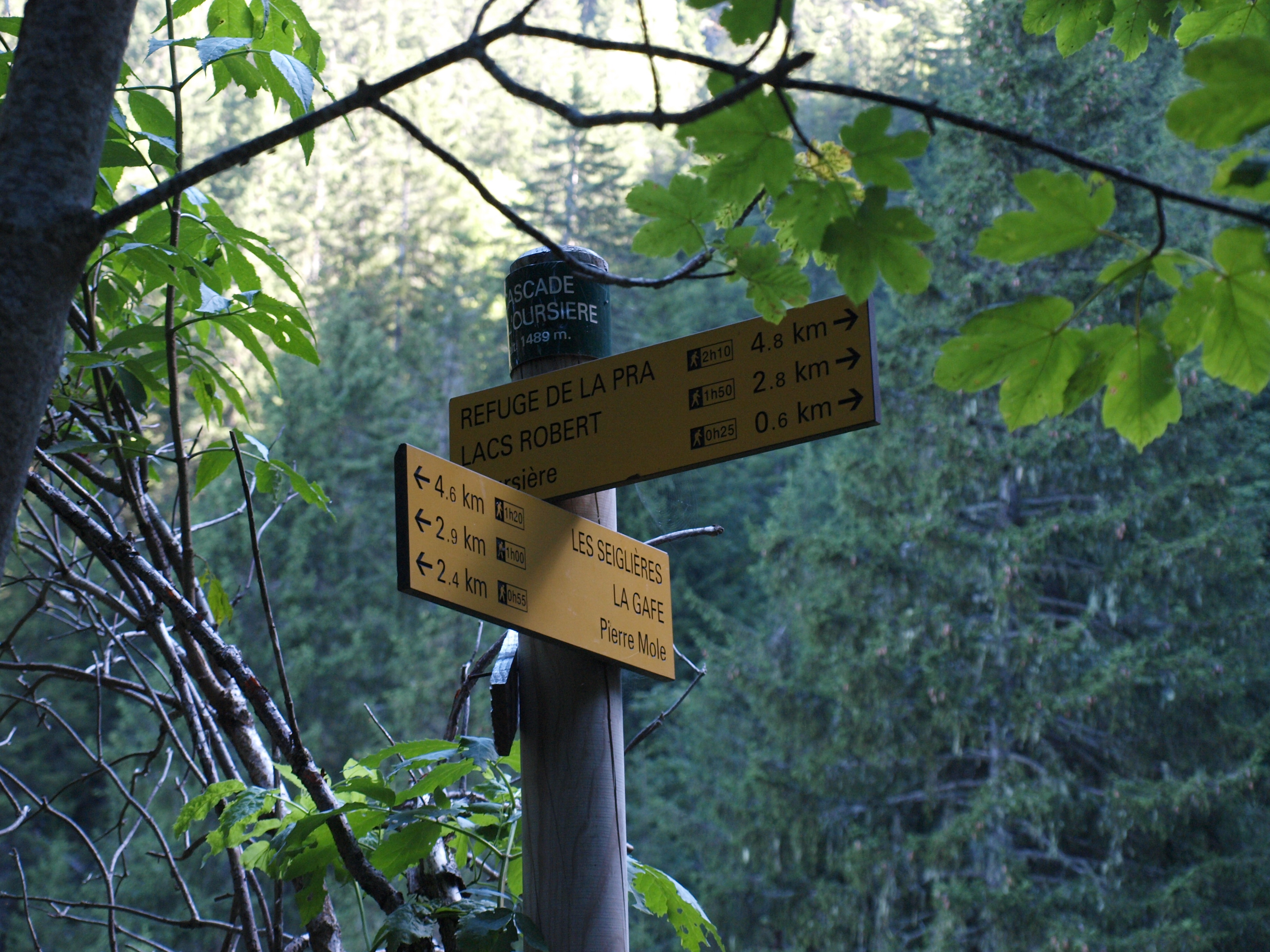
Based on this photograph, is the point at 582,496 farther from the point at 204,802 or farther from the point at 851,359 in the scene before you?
the point at 204,802

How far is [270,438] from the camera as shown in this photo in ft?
60.3

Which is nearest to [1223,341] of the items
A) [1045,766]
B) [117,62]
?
[117,62]

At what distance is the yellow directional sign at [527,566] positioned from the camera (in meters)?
1.17

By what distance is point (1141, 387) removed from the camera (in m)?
0.88

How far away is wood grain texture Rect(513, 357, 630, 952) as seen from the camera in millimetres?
1309

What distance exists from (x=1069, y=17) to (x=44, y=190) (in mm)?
1274

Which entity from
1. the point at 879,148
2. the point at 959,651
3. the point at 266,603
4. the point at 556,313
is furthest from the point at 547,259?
the point at 959,651

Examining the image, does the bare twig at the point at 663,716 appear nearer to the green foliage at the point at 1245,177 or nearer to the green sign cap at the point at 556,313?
the green sign cap at the point at 556,313

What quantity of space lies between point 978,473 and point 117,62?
11.9 m

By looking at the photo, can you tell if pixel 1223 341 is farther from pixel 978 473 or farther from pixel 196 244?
pixel 978 473

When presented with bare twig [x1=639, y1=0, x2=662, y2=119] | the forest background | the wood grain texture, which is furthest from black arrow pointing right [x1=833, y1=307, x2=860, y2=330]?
the forest background

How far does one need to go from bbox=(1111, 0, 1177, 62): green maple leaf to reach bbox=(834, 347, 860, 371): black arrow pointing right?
1.75 feet

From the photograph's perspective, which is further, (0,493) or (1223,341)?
(1223,341)

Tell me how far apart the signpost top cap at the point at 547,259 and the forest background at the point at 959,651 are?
17.9 feet
